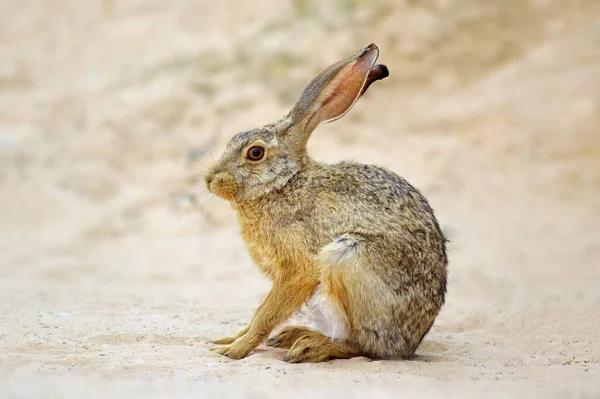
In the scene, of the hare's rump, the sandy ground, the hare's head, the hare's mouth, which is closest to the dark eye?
the hare's head

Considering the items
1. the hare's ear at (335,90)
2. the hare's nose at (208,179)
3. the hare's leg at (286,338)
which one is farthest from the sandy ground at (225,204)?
the hare's ear at (335,90)

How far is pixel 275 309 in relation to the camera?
495 cm

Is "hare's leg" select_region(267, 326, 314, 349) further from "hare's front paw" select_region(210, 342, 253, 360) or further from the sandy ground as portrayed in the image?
"hare's front paw" select_region(210, 342, 253, 360)

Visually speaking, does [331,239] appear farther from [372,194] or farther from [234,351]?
[234,351]

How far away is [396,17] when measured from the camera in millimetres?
11359

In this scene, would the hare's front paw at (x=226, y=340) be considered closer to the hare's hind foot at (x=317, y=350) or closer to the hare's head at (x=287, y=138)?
the hare's hind foot at (x=317, y=350)

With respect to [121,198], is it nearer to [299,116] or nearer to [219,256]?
[219,256]

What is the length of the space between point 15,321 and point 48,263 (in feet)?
9.84

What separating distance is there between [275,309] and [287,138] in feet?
3.43

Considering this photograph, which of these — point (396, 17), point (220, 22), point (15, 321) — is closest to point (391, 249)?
point (15, 321)

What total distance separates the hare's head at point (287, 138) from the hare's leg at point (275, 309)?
59cm

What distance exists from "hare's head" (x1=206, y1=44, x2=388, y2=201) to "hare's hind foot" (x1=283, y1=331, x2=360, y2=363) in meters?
0.91

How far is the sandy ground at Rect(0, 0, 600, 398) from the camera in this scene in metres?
4.75

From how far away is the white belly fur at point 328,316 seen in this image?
484cm
